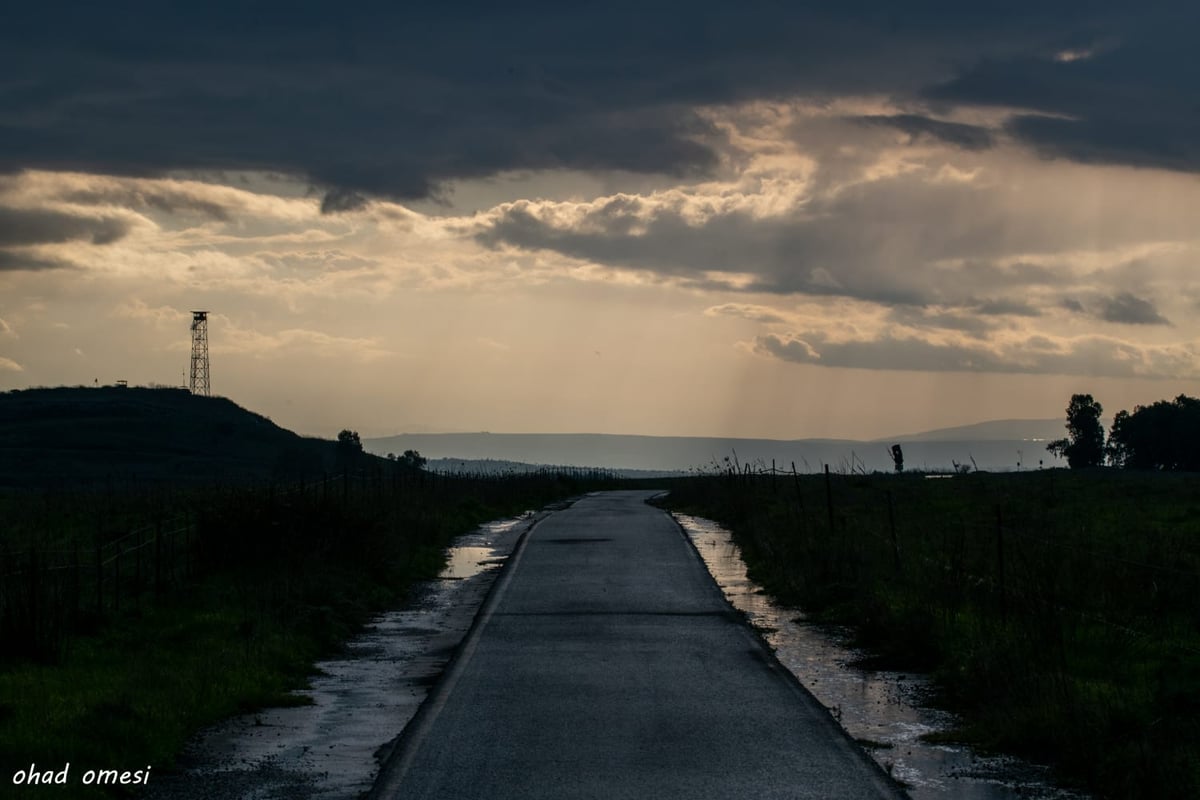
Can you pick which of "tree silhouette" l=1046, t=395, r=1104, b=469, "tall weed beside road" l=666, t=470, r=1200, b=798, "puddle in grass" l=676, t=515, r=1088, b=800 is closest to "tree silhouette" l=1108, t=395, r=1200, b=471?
"tree silhouette" l=1046, t=395, r=1104, b=469

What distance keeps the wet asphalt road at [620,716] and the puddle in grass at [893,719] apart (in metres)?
0.28

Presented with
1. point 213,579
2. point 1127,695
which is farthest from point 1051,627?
point 213,579

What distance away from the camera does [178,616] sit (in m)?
17.7

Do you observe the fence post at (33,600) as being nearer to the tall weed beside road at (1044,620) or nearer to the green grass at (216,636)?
the green grass at (216,636)

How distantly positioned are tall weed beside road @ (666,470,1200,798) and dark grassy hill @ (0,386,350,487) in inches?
3249

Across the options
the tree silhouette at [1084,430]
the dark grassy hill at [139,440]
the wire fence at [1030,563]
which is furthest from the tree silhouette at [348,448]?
the wire fence at [1030,563]

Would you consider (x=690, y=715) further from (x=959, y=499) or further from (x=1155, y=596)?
(x=959, y=499)

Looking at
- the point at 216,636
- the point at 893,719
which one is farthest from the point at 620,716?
the point at 216,636

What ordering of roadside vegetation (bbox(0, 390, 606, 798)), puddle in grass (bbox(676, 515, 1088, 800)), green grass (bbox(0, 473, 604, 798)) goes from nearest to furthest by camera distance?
puddle in grass (bbox(676, 515, 1088, 800)) → green grass (bbox(0, 473, 604, 798)) → roadside vegetation (bbox(0, 390, 606, 798))

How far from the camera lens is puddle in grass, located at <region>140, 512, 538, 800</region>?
9.31 metres

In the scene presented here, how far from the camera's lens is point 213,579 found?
21047 mm

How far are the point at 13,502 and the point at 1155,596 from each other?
4183 centimetres

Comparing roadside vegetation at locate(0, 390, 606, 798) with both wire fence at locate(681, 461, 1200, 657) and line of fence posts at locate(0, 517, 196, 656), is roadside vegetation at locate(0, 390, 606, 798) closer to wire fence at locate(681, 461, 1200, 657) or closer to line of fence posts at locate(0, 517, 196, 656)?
line of fence posts at locate(0, 517, 196, 656)

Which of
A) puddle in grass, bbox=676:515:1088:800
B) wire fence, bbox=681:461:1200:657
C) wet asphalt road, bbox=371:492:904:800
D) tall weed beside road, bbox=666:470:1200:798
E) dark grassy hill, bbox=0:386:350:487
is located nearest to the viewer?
wet asphalt road, bbox=371:492:904:800
